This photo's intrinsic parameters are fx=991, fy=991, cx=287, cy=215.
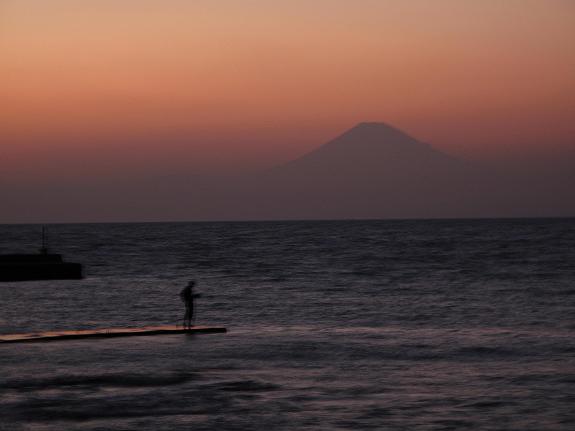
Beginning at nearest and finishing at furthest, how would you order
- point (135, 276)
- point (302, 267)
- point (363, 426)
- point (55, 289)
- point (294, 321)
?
point (363, 426), point (294, 321), point (55, 289), point (135, 276), point (302, 267)

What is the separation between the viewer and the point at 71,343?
113 feet

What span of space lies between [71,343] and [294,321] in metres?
13.9

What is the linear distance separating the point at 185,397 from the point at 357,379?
18.0 ft

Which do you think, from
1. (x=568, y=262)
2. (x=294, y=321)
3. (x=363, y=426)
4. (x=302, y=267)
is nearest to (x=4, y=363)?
(x=363, y=426)

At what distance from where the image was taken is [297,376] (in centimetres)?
2864

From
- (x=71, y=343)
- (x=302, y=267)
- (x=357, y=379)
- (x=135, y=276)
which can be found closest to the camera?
(x=357, y=379)

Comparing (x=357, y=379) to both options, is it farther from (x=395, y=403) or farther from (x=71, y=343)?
(x=71, y=343)

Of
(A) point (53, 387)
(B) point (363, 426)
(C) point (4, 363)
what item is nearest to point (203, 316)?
(C) point (4, 363)

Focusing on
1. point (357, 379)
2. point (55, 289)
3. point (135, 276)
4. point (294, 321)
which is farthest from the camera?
point (135, 276)

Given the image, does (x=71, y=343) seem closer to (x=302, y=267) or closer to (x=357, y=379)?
(x=357, y=379)

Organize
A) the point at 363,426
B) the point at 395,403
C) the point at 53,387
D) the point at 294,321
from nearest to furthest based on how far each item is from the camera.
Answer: the point at 363,426 → the point at 395,403 → the point at 53,387 → the point at 294,321

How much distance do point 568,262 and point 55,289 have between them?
6020cm

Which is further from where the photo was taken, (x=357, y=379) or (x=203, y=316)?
(x=203, y=316)

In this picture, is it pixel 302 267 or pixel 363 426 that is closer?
pixel 363 426
